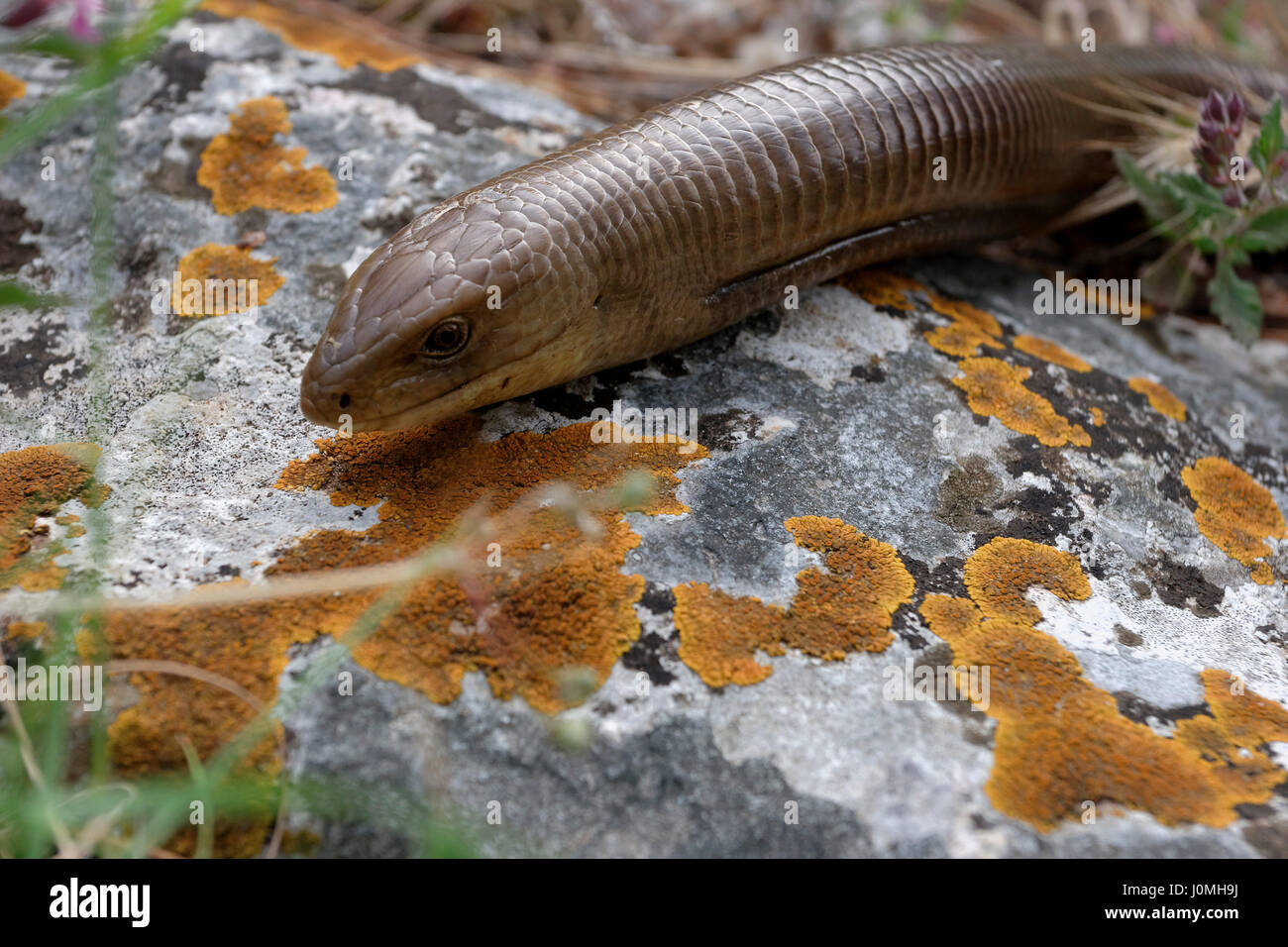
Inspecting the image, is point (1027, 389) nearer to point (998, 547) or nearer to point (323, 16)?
point (998, 547)

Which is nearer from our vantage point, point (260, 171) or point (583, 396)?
point (583, 396)

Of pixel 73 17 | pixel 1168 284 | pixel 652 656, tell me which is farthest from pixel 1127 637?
pixel 73 17

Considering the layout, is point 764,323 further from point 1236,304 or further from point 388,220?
point 1236,304

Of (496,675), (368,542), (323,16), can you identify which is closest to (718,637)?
(496,675)

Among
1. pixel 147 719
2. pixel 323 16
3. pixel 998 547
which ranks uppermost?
pixel 323 16

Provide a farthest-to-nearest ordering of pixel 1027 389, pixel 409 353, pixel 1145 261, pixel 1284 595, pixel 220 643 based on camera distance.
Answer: pixel 1145 261 → pixel 1027 389 → pixel 1284 595 → pixel 409 353 → pixel 220 643

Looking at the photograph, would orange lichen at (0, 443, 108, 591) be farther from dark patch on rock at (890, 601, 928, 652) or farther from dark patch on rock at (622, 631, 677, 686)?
dark patch on rock at (890, 601, 928, 652)
